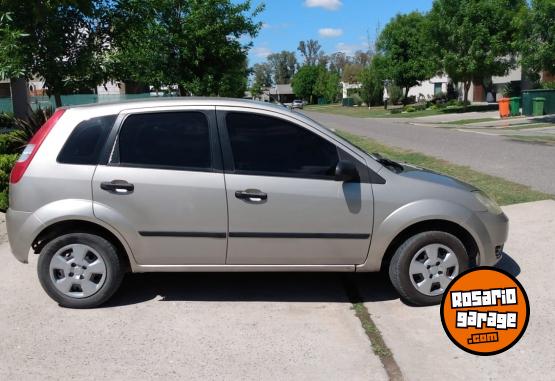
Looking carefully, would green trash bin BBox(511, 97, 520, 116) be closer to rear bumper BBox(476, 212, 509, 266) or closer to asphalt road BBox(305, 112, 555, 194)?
asphalt road BBox(305, 112, 555, 194)

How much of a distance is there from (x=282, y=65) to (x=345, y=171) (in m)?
173

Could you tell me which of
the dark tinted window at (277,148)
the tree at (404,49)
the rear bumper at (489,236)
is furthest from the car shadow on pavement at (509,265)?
the tree at (404,49)

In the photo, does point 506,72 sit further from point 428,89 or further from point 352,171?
point 352,171

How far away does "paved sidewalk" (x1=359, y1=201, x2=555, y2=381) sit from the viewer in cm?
369

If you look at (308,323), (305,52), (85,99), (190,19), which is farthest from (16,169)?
(305,52)

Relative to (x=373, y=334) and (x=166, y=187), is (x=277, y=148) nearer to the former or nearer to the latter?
(x=166, y=187)

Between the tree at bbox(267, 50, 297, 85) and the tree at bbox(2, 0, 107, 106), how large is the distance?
16371cm

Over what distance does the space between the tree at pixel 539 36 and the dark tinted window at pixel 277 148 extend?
2031 centimetres

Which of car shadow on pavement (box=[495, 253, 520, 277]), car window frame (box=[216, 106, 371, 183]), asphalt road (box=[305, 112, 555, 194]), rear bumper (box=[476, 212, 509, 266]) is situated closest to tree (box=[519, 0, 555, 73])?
asphalt road (box=[305, 112, 555, 194])

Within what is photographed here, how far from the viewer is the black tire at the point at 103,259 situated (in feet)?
15.3

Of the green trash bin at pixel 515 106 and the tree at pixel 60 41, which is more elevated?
the tree at pixel 60 41

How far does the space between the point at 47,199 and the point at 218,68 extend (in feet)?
48.7

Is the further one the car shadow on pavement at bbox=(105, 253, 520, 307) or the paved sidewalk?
the car shadow on pavement at bbox=(105, 253, 520, 307)

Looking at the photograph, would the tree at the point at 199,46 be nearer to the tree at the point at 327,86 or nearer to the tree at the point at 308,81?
the tree at the point at 327,86
